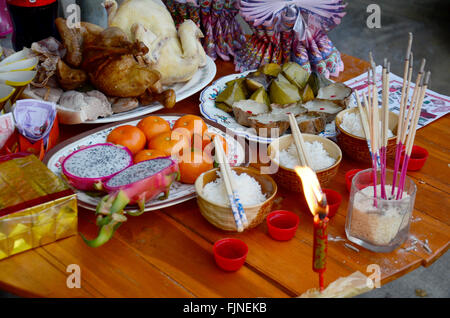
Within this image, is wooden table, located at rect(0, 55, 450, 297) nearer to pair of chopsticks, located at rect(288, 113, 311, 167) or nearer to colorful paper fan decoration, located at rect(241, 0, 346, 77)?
pair of chopsticks, located at rect(288, 113, 311, 167)

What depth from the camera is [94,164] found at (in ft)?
3.42

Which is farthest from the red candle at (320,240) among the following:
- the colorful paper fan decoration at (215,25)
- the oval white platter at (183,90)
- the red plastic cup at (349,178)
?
the colorful paper fan decoration at (215,25)

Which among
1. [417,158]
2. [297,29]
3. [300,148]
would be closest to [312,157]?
[300,148]

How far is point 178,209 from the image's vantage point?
105 centimetres

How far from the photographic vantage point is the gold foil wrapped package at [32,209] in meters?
0.86

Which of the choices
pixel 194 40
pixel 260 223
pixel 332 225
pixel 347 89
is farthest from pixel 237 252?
pixel 194 40

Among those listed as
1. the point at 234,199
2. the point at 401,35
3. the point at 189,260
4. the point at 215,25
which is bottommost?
the point at 401,35

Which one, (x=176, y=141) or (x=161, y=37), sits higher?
(x=161, y=37)

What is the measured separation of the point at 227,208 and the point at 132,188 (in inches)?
7.3

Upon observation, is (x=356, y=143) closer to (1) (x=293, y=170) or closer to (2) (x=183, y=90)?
(1) (x=293, y=170)

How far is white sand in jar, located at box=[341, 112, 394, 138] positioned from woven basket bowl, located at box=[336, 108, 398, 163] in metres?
0.01

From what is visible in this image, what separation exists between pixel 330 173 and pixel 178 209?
1.12 ft

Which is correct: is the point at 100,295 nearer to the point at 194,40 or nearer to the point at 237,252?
the point at 237,252

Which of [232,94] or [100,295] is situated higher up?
[232,94]
